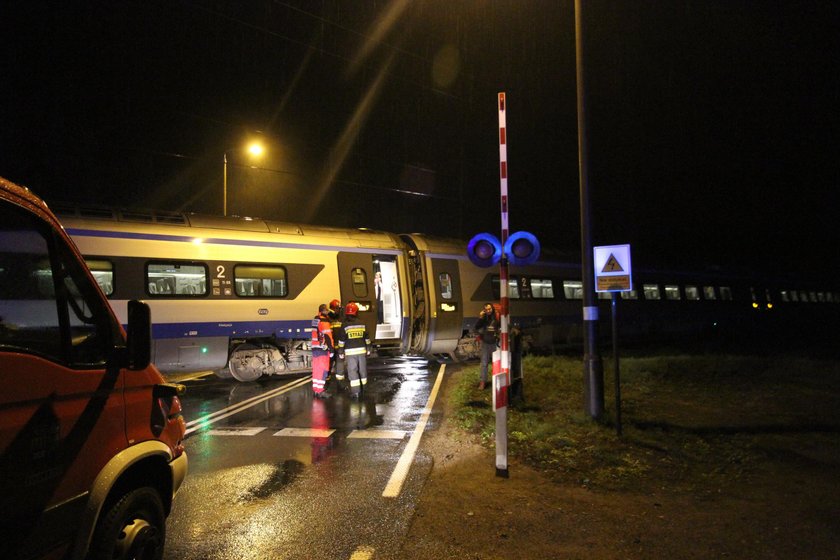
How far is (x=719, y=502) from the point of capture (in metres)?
5.04

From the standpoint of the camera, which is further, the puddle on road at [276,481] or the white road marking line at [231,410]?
the white road marking line at [231,410]

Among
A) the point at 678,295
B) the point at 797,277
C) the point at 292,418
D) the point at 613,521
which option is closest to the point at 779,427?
the point at 613,521

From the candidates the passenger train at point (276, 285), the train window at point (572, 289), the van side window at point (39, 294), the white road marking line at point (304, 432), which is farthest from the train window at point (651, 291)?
the van side window at point (39, 294)

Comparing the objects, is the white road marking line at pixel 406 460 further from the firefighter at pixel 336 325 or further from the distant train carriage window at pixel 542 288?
the distant train carriage window at pixel 542 288

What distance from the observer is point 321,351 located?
34.6 ft

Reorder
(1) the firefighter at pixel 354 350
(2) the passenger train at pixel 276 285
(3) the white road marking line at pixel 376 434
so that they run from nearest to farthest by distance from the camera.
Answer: (3) the white road marking line at pixel 376 434
(1) the firefighter at pixel 354 350
(2) the passenger train at pixel 276 285

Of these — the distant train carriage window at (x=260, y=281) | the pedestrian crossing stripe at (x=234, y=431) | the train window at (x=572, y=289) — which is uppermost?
the distant train carriage window at (x=260, y=281)

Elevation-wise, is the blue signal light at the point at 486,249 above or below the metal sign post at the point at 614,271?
above

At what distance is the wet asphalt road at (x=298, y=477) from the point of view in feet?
13.7

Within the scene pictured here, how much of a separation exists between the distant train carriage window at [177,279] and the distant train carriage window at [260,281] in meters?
0.73

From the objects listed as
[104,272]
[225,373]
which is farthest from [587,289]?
[225,373]

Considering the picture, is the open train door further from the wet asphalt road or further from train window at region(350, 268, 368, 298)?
the wet asphalt road

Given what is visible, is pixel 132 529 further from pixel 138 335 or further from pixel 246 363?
pixel 246 363

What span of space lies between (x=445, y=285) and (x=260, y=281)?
5.11 m
